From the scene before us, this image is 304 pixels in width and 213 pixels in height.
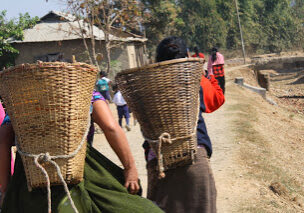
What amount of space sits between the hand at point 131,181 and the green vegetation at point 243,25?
39.7 meters

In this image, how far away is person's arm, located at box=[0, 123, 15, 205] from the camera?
2.22 m

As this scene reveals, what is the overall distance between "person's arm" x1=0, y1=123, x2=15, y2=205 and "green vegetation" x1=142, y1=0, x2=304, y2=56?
131 feet

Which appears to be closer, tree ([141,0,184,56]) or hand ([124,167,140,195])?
hand ([124,167,140,195])

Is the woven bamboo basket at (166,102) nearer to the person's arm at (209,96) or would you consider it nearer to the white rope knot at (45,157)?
the person's arm at (209,96)

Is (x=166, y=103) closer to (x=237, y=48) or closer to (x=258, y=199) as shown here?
(x=258, y=199)

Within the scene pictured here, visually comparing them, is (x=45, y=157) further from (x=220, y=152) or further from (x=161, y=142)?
(x=220, y=152)

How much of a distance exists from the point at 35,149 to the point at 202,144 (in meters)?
1.22

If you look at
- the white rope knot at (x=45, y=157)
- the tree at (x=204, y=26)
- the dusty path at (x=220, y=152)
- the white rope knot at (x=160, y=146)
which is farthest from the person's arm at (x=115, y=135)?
the tree at (x=204, y=26)

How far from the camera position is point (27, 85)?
1.91 m

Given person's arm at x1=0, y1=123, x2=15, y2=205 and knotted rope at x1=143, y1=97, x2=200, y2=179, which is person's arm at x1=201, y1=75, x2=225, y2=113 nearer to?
knotted rope at x1=143, y1=97, x2=200, y2=179

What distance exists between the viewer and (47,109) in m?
1.94

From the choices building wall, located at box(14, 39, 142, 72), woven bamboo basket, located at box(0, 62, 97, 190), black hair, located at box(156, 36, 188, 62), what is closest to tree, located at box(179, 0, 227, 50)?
building wall, located at box(14, 39, 142, 72)

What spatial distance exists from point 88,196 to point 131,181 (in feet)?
0.93

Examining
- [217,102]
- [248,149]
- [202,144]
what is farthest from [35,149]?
[248,149]
